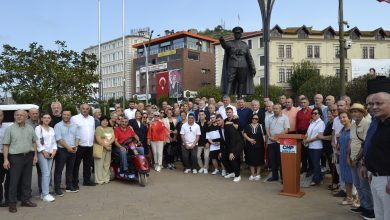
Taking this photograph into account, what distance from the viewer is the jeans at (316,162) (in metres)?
8.49

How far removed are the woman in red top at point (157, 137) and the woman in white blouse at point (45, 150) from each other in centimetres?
380

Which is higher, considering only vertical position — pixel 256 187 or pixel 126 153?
pixel 126 153

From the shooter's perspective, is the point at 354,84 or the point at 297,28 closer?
the point at 354,84

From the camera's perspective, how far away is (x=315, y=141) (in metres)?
8.48

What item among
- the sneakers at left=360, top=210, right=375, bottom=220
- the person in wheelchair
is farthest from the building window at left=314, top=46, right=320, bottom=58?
the sneakers at left=360, top=210, right=375, bottom=220

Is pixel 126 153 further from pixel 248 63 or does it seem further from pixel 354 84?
pixel 354 84

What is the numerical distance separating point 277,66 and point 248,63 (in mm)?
48025

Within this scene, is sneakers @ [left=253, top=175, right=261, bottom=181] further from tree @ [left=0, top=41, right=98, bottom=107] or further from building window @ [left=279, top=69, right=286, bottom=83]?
building window @ [left=279, top=69, right=286, bottom=83]

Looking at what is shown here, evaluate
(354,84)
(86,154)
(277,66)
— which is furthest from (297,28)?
(86,154)

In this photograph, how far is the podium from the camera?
771 centimetres

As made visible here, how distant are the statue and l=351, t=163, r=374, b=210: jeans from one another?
5.24 metres

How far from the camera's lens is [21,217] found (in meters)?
6.56

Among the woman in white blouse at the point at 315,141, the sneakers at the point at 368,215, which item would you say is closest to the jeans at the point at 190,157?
the woman in white blouse at the point at 315,141

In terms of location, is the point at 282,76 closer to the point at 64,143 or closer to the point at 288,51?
the point at 288,51
